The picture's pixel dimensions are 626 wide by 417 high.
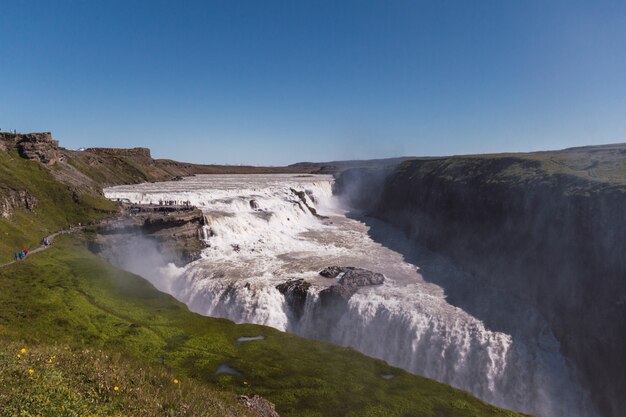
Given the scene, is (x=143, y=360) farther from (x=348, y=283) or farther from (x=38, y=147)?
(x=38, y=147)

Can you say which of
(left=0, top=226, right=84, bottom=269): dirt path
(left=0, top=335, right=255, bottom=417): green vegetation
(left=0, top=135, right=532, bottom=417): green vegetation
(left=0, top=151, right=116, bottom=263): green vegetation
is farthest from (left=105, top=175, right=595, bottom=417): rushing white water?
(left=0, top=335, right=255, bottom=417): green vegetation

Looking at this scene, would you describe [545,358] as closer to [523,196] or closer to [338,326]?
[338,326]

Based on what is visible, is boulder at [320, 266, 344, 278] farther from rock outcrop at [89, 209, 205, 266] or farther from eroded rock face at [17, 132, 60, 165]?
eroded rock face at [17, 132, 60, 165]

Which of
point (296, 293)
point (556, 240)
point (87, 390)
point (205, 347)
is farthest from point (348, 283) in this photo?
point (87, 390)

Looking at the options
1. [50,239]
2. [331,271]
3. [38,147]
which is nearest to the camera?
[331,271]

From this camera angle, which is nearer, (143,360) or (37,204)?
(143,360)

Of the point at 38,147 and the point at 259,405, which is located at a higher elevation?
the point at 38,147

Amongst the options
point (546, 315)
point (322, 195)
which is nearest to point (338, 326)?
point (546, 315)
